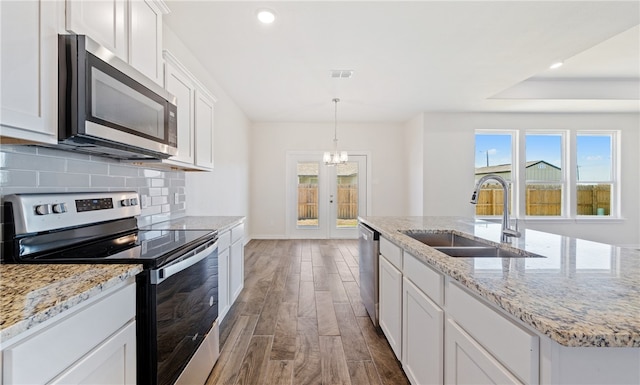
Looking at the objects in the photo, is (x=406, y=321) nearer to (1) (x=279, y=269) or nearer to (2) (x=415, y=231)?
(2) (x=415, y=231)

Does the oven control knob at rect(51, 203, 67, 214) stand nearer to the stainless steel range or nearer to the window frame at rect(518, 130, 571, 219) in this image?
the stainless steel range

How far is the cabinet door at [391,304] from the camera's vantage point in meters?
1.79

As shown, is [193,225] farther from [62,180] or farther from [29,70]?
[29,70]

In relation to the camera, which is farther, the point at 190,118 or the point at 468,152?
the point at 468,152

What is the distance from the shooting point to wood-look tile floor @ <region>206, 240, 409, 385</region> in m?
1.81

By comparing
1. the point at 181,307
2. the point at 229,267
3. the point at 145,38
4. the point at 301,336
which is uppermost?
the point at 145,38

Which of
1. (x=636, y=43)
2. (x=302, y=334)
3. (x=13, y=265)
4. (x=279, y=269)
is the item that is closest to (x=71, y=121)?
(x=13, y=265)

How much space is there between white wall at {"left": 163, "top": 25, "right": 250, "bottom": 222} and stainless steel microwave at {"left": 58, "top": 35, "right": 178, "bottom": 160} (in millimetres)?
1308

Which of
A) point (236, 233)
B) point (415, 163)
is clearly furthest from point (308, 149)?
point (236, 233)

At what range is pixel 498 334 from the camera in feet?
A: 2.79

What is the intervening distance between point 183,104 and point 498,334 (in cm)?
234

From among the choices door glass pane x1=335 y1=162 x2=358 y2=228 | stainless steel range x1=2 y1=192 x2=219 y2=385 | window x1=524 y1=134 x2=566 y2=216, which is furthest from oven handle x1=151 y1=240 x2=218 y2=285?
window x1=524 y1=134 x2=566 y2=216

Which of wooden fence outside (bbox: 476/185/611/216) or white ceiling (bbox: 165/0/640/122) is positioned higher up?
white ceiling (bbox: 165/0/640/122)

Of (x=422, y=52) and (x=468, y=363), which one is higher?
(x=422, y=52)
